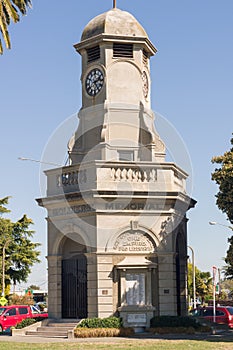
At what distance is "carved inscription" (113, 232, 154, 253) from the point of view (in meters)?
30.6

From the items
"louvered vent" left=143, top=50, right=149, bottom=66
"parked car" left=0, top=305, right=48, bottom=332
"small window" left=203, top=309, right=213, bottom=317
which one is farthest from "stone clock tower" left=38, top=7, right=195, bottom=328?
"parked car" left=0, top=305, right=48, bottom=332

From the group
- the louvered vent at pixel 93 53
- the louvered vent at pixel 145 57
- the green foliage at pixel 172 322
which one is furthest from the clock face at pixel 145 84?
the green foliage at pixel 172 322

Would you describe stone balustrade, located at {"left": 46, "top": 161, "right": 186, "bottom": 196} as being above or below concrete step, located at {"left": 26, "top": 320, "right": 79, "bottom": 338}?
above

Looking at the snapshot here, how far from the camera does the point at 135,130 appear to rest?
34.8m

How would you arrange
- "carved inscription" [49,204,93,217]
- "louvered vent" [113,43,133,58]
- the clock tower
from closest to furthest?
1. "carved inscription" [49,204,93,217]
2. the clock tower
3. "louvered vent" [113,43,133,58]

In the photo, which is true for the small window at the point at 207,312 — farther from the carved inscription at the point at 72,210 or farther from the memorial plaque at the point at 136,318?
the carved inscription at the point at 72,210

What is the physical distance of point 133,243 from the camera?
30.7 metres

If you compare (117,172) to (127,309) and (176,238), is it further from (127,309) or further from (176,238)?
(127,309)

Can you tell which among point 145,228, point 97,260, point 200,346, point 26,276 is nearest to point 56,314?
point 97,260

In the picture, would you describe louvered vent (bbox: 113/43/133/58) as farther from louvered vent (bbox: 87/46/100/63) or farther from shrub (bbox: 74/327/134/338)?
shrub (bbox: 74/327/134/338)

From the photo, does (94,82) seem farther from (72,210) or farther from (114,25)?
(72,210)

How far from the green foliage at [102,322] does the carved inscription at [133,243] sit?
340cm

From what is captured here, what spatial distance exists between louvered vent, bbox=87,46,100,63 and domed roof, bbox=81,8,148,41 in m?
0.79

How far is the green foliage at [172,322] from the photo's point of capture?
96.8 ft
